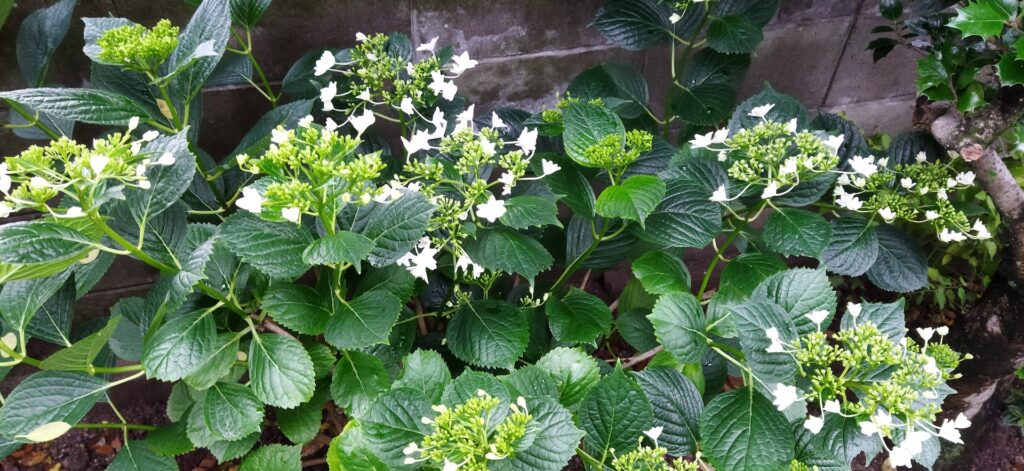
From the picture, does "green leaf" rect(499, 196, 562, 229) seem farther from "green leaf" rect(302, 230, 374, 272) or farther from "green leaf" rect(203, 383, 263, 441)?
"green leaf" rect(203, 383, 263, 441)

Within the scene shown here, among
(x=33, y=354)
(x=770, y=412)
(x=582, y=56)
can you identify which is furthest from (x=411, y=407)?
(x=33, y=354)

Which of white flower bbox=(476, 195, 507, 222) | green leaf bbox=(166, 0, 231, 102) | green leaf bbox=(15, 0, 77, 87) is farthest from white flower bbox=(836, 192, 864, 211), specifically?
green leaf bbox=(15, 0, 77, 87)

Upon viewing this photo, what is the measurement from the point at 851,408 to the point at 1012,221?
82 centimetres

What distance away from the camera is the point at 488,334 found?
118 centimetres

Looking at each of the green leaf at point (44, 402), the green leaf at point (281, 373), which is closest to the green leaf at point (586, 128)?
the green leaf at point (281, 373)

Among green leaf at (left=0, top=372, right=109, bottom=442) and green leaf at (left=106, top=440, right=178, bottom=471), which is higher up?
green leaf at (left=0, top=372, right=109, bottom=442)

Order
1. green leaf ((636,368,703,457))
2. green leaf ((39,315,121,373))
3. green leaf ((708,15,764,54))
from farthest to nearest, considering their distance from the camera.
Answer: green leaf ((708,15,764,54)) → green leaf ((636,368,703,457)) → green leaf ((39,315,121,373))

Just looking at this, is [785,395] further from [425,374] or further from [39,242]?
[39,242]

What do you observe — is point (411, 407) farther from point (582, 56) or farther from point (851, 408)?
point (582, 56)

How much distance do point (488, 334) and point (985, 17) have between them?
3.39ft

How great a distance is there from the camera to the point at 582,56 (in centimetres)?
174

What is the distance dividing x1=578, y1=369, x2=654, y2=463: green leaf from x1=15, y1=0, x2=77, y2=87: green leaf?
117 centimetres

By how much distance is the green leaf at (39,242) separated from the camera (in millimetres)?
762

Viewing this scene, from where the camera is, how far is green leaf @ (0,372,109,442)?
984mm
